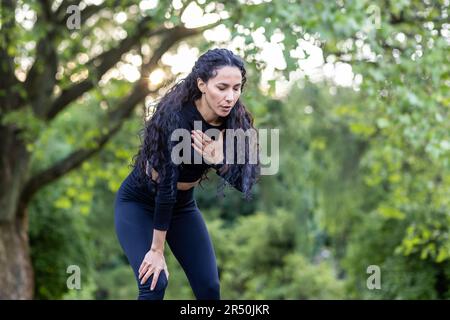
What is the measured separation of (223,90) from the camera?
3137 millimetres

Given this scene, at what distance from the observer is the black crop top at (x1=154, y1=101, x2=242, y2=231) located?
3.11 meters

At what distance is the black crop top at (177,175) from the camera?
311cm

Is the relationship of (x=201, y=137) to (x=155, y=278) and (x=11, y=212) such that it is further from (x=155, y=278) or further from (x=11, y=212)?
(x=11, y=212)

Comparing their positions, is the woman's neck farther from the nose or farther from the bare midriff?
the bare midriff

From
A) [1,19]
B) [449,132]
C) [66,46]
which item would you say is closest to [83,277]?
[66,46]

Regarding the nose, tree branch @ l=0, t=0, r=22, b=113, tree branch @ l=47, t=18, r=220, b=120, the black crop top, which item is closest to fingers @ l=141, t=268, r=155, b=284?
the black crop top

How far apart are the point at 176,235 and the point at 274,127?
679 cm

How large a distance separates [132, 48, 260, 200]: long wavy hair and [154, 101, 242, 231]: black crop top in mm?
22

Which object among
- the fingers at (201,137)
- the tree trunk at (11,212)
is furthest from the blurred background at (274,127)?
the fingers at (201,137)

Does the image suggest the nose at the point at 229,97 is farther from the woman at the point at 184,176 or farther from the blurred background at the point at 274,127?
the blurred background at the point at 274,127

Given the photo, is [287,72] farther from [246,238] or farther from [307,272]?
[246,238]

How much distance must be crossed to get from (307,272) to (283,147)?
113 inches

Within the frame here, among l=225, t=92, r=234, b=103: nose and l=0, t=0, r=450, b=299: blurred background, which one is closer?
l=225, t=92, r=234, b=103: nose

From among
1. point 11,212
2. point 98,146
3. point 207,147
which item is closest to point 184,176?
point 207,147
